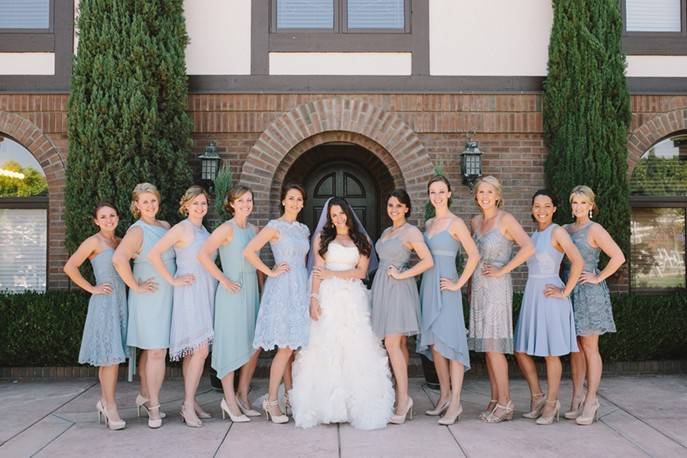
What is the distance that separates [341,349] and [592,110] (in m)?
4.11

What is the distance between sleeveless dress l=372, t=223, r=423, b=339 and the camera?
492 cm

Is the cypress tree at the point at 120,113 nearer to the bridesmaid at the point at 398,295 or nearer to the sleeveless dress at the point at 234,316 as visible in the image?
the sleeveless dress at the point at 234,316

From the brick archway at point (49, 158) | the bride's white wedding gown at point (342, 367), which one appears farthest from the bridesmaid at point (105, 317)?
the brick archway at point (49, 158)

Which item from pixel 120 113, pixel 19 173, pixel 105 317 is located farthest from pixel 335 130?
pixel 19 173

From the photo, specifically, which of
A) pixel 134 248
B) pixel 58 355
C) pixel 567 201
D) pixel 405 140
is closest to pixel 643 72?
pixel 567 201

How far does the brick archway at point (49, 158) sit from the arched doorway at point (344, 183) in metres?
2.77

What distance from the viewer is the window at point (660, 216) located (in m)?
7.64

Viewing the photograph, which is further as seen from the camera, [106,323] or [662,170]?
[662,170]

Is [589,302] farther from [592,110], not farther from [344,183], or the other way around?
[344,183]

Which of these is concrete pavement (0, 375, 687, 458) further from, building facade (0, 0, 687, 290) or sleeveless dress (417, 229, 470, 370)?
building facade (0, 0, 687, 290)

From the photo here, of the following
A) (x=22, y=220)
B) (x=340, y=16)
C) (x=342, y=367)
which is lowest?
(x=342, y=367)

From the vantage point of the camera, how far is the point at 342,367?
4828 mm

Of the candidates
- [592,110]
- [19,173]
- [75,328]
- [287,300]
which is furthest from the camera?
[19,173]

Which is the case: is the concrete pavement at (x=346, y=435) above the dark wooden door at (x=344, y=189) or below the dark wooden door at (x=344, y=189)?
below
